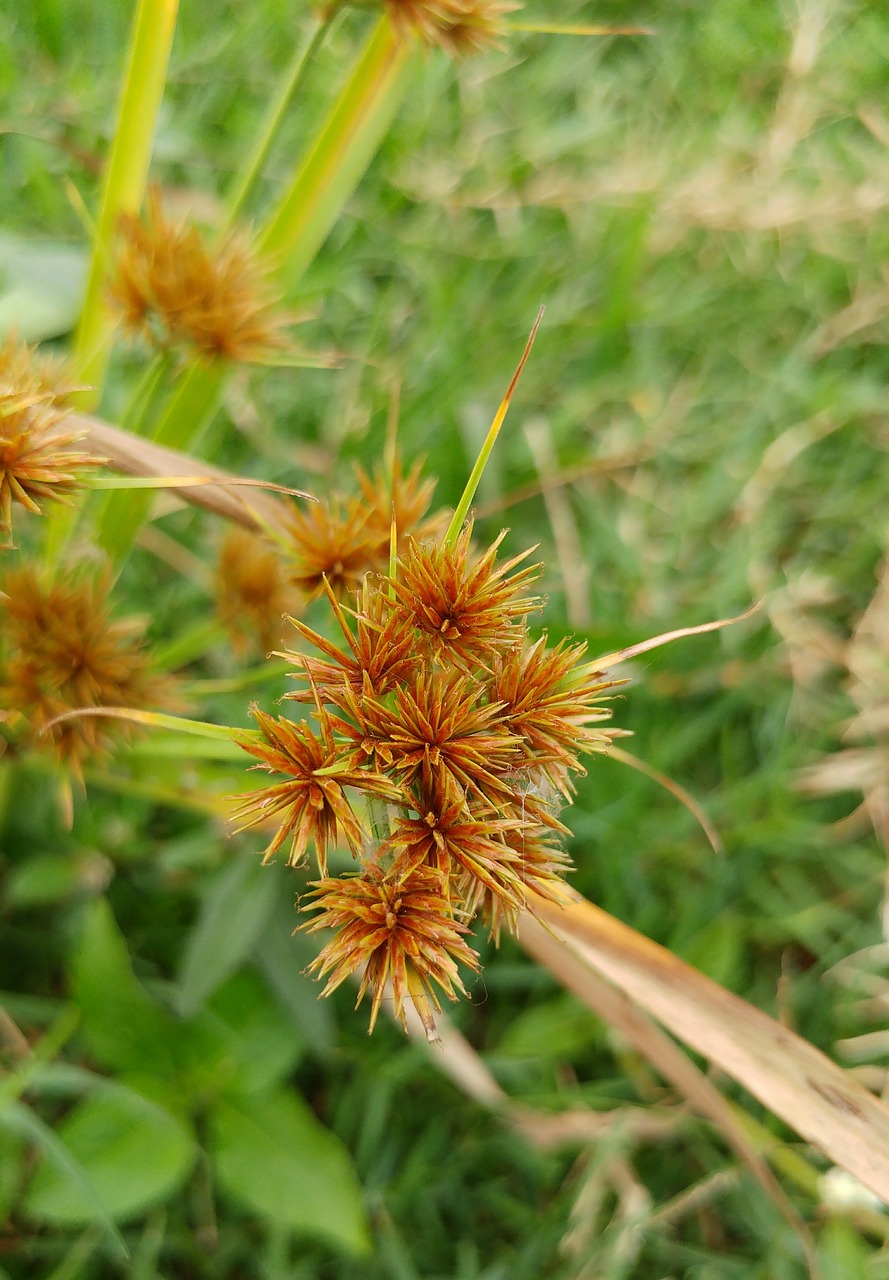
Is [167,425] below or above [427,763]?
above

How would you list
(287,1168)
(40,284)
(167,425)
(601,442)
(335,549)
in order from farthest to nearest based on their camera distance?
(601,442) → (40,284) → (287,1168) → (167,425) → (335,549)

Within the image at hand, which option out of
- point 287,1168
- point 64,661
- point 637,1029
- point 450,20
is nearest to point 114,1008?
point 287,1168

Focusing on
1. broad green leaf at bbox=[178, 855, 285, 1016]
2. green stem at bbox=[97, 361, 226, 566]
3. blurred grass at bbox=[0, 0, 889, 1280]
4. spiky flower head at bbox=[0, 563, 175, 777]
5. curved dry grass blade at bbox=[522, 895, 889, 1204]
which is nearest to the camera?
curved dry grass blade at bbox=[522, 895, 889, 1204]

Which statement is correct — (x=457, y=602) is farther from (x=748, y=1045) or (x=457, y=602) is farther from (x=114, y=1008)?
(x=114, y=1008)

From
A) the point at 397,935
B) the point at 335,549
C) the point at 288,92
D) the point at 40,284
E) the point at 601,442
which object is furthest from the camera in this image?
the point at 601,442

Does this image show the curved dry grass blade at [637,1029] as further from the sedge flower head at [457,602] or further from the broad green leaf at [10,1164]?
the broad green leaf at [10,1164]

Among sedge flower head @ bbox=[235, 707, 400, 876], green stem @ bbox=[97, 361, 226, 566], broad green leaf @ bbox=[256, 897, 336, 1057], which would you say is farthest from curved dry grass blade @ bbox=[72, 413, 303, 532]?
broad green leaf @ bbox=[256, 897, 336, 1057]

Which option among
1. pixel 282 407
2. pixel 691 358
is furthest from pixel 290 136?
pixel 691 358

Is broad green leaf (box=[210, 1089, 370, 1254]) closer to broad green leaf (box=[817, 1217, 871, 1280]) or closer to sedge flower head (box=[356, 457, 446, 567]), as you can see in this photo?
broad green leaf (box=[817, 1217, 871, 1280])
